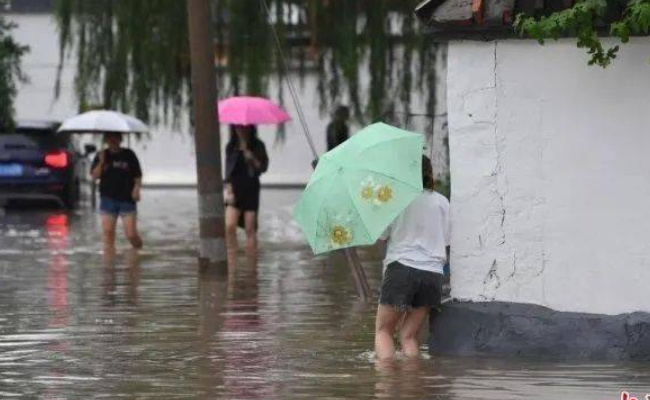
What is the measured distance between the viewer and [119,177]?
68.9 feet

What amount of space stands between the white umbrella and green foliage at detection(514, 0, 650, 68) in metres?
11.2

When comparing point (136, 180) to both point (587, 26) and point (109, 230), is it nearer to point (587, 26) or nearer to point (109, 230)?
point (109, 230)

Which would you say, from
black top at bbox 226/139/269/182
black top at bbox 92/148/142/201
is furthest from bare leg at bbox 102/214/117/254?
black top at bbox 226/139/269/182

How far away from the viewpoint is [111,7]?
27.3 m

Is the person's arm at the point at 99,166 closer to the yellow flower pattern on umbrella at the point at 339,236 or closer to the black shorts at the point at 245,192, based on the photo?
the black shorts at the point at 245,192

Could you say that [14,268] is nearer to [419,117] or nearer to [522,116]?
[419,117]

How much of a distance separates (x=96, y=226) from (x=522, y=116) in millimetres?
16601

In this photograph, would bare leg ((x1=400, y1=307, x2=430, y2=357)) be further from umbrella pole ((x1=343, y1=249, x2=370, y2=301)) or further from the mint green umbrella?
umbrella pole ((x1=343, y1=249, x2=370, y2=301))

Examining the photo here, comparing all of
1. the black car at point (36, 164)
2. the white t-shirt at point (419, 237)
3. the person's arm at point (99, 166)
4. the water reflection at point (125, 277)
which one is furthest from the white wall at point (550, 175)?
the black car at point (36, 164)

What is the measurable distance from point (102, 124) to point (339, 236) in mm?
10879

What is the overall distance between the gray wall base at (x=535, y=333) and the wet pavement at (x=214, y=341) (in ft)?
0.50

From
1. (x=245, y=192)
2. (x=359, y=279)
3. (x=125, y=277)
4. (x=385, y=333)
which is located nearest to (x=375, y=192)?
(x=385, y=333)

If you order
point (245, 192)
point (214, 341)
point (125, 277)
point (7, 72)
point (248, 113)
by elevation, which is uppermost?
point (7, 72)

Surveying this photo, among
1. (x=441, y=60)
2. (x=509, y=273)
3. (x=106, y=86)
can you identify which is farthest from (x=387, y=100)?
(x=509, y=273)
